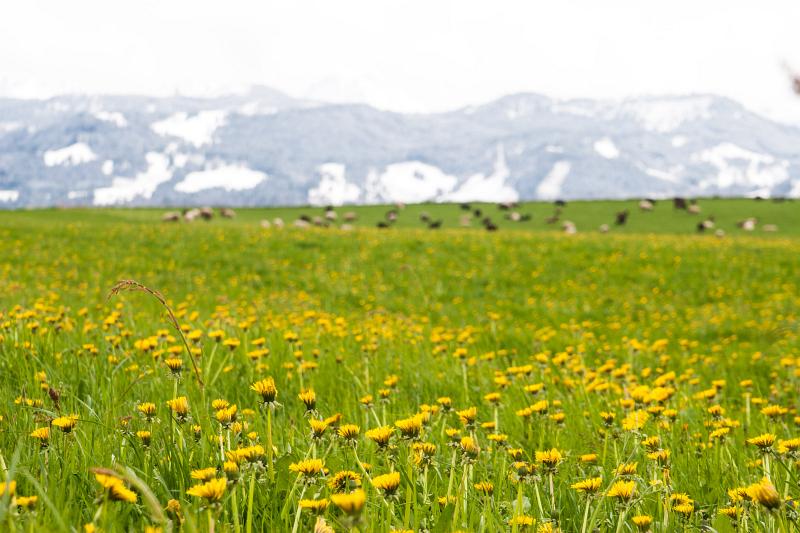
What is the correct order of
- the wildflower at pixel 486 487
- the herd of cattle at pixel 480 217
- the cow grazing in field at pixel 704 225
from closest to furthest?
the wildflower at pixel 486 487 → the cow grazing in field at pixel 704 225 → the herd of cattle at pixel 480 217

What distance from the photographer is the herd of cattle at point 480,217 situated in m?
53.3

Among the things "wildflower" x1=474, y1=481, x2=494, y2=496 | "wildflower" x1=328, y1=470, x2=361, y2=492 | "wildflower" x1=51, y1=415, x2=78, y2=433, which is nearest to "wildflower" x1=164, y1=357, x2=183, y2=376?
"wildflower" x1=51, y1=415, x2=78, y2=433

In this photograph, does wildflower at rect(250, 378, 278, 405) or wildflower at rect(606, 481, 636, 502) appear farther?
wildflower at rect(250, 378, 278, 405)

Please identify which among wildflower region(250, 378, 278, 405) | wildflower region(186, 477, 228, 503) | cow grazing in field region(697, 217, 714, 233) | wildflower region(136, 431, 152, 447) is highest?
cow grazing in field region(697, 217, 714, 233)

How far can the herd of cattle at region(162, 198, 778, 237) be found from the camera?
5331 cm

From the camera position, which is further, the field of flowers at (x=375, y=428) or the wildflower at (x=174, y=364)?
the wildflower at (x=174, y=364)

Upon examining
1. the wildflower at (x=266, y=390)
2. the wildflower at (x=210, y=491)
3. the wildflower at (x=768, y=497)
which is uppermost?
the wildflower at (x=266, y=390)

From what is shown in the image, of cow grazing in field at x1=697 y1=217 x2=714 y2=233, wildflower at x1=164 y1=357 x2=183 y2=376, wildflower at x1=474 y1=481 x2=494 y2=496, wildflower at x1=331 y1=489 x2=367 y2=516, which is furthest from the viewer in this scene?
cow grazing in field at x1=697 y1=217 x2=714 y2=233

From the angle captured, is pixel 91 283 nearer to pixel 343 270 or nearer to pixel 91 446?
pixel 343 270

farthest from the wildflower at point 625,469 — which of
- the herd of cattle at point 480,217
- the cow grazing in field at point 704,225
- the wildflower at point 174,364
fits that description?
the cow grazing in field at point 704,225

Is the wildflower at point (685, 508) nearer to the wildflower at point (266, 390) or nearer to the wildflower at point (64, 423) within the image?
the wildflower at point (266, 390)

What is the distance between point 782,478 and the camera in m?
2.71

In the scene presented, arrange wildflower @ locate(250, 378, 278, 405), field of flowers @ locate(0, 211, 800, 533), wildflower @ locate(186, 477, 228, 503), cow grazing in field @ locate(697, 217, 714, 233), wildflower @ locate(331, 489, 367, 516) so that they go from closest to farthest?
wildflower @ locate(331, 489, 367, 516) → wildflower @ locate(186, 477, 228, 503) → field of flowers @ locate(0, 211, 800, 533) → wildflower @ locate(250, 378, 278, 405) → cow grazing in field @ locate(697, 217, 714, 233)

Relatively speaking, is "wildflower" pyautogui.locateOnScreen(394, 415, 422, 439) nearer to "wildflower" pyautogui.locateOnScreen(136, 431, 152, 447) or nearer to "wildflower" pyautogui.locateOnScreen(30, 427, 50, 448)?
"wildflower" pyautogui.locateOnScreen(136, 431, 152, 447)
